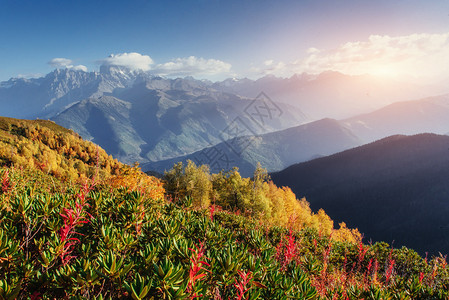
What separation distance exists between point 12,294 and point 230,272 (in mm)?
2241

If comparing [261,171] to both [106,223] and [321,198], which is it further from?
[321,198]

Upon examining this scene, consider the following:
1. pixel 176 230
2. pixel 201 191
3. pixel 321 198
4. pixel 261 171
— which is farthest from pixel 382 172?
pixel 176 230

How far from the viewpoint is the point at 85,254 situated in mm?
3051

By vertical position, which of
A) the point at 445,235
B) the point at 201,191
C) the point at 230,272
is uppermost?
the point at 230,272

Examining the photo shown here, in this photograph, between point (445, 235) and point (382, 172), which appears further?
point (382, 172)

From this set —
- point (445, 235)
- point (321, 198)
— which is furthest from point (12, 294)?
point (321, 198)

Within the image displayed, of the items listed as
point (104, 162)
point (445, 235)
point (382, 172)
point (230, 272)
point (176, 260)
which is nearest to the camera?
point (230, 272)

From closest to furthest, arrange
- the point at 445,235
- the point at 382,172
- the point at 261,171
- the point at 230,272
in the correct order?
the point at 230,272 → the point at 261,171 → the point at 445,235 → the point at 382,172

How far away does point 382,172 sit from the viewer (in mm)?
196125

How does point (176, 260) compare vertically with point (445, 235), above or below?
above

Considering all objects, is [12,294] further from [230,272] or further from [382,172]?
[382,172]

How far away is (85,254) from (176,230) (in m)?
1.39

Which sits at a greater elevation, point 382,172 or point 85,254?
point 85,254

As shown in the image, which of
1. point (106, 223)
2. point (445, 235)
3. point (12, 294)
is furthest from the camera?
point (445, 235)
